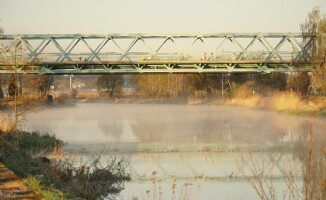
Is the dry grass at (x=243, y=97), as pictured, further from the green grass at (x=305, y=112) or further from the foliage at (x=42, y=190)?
the foliage at (x=42, y=190)

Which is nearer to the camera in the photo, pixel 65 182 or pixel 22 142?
pixel 65 182

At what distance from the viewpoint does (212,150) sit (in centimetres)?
1978

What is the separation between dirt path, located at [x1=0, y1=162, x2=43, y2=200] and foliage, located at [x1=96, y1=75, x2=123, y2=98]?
90.6 metres

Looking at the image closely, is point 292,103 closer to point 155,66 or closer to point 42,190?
point 155,66

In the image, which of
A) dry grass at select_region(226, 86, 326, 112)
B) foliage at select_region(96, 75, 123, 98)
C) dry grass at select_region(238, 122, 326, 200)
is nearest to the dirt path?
dry grass at select_region(238, 122, 326, 200)

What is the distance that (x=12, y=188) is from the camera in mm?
9680

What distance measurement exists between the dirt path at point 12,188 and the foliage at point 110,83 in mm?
90631

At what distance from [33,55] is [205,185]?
1677 inches

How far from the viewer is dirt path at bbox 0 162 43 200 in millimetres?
8921

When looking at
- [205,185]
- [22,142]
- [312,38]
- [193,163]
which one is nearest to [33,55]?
[312,38]

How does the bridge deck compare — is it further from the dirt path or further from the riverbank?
the dirt path

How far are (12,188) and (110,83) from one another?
9465 cm

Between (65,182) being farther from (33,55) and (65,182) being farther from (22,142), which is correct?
(33,55)

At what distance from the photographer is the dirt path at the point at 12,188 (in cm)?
892
